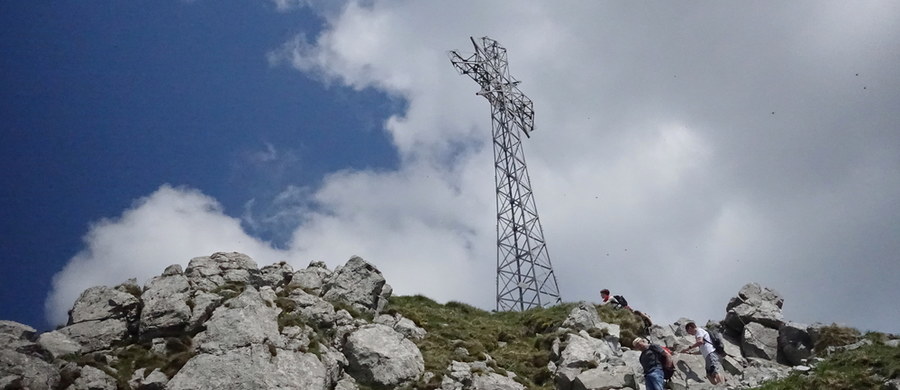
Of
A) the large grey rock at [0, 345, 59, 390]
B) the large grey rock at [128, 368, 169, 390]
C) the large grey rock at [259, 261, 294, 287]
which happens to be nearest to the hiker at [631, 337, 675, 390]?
the large grey rock at [128, 368, 169, 390]

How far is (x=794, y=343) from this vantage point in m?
28.2

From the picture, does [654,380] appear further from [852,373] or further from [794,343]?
[794,343]

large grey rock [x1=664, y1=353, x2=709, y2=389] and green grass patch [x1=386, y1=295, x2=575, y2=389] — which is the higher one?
green grass patch [x1=386, y1=295, x2=575, y2=389]

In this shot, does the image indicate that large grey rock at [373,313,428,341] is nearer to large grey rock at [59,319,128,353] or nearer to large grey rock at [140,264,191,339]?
large grey rock at [140,264,191,339]

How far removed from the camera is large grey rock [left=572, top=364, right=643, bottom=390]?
22.7 metres

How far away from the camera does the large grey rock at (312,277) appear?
30719 millimetres

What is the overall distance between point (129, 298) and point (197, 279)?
3.04 meters

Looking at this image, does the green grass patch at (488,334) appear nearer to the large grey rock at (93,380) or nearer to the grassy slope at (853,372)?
the grassy slope at (853,372)

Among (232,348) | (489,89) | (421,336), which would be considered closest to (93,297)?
(232,348)

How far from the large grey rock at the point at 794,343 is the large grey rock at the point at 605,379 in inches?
368

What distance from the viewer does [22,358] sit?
2102 centimetres

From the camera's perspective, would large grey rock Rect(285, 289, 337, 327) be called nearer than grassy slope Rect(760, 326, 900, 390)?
No

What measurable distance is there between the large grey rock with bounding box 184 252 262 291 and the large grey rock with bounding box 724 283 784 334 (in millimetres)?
23199

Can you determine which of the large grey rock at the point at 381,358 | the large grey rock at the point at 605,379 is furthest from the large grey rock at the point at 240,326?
the large grey rock at the point at 605,379
